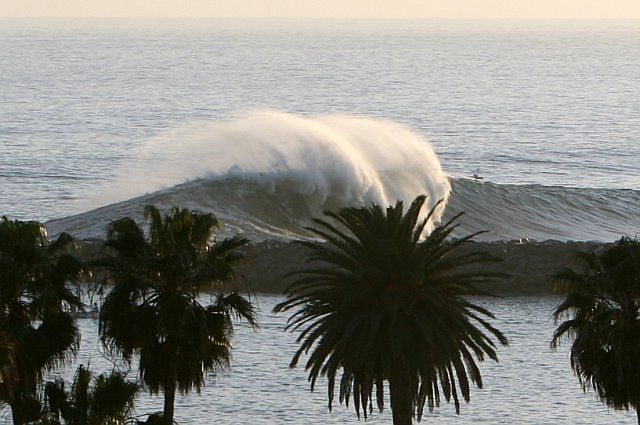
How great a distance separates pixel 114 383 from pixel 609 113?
115746 mm

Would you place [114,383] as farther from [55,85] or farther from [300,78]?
[300,78]

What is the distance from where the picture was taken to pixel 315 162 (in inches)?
2160

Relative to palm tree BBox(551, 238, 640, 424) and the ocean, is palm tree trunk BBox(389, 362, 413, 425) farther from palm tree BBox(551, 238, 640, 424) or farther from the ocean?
the ocean

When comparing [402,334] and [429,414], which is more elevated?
[402,334]

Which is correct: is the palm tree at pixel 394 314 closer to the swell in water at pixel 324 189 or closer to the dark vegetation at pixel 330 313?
the dark vegetation at pixel 330 313

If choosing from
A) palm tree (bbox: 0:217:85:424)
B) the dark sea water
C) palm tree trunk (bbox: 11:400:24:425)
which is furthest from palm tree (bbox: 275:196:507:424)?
the dark sea water

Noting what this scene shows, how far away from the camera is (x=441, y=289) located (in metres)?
23.9

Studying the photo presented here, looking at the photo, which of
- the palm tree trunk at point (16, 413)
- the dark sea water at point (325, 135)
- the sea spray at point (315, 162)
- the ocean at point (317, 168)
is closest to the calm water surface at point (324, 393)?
the ocean at point (317, 168)

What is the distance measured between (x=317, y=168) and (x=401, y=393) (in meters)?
31.0

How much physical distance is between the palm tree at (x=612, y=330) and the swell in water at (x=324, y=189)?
937 inches

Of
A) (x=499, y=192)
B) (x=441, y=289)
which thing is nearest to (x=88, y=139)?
(x=499, y=192)

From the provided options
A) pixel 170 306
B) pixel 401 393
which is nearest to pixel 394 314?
pixel 401 393

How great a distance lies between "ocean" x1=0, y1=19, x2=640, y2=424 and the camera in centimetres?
3388

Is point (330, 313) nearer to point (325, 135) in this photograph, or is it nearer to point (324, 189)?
point (324, 189)
